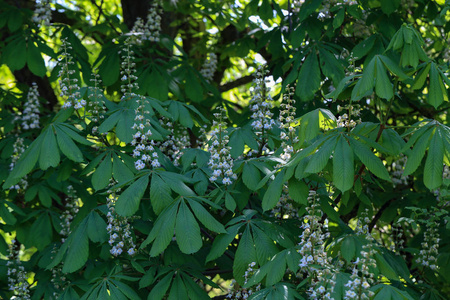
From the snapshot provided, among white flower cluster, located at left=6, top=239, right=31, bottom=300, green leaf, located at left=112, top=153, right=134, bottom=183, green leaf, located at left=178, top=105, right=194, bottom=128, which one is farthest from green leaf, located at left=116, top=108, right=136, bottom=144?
white flower cluster, located at left=6, top=239, right=31, bottom=300

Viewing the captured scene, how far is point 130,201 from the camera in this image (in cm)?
289

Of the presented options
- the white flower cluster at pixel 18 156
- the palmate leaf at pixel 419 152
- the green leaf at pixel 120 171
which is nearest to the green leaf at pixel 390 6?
the palmate leaf at pixel 419 152

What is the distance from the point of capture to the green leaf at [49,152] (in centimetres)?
316

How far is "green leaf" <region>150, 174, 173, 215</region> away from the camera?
9.53 ft

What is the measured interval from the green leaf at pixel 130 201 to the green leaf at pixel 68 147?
44 centimetres

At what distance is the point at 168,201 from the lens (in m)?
2.91

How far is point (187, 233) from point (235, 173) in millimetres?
627

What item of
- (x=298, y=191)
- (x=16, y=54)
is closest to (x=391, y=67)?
(x=298, y=191)

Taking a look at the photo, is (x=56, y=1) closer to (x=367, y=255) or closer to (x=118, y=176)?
(x=118, y=176)

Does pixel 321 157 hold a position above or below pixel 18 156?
above

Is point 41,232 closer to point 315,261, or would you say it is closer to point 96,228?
point 96,228

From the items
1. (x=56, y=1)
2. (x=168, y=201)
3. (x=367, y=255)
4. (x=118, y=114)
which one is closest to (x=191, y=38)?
(x=56, y=1)

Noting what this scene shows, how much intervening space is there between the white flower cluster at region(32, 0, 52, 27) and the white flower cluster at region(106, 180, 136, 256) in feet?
8.22

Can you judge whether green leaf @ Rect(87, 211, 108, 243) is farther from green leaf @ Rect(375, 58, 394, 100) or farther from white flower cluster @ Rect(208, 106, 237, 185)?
green leaf @ Rect(375, 58, 394, 100)
